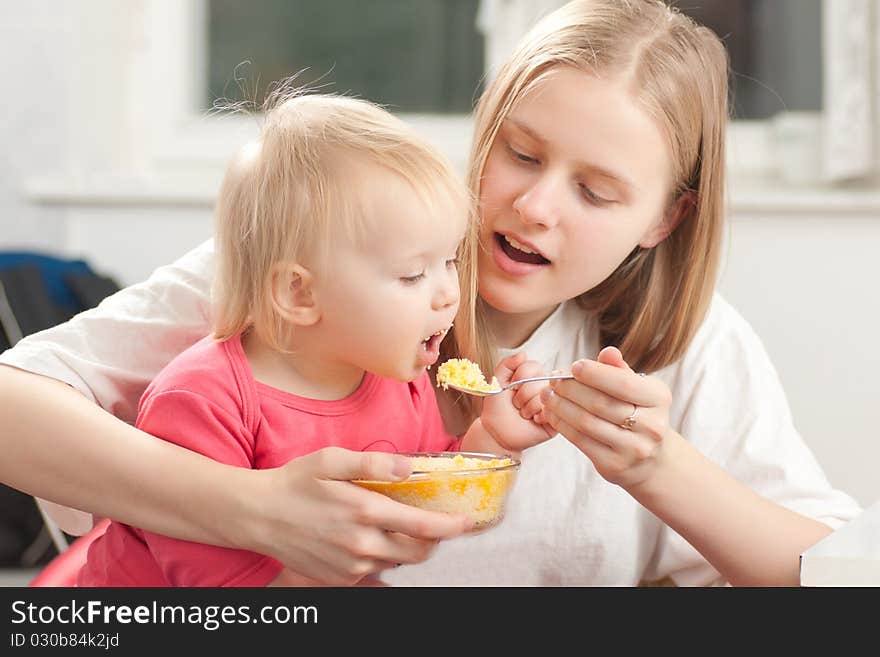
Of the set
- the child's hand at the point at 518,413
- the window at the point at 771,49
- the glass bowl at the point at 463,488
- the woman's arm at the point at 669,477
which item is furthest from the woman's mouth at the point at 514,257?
the window at the point at 771,49

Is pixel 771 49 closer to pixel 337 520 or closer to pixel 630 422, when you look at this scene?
pixel 630 422

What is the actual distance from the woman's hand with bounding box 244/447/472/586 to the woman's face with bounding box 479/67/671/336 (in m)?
0.36

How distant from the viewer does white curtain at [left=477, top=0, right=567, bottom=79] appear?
257 centimetres

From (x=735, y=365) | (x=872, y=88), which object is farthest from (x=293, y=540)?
(x=872, y=88)

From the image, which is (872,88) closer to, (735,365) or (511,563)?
(735,365)

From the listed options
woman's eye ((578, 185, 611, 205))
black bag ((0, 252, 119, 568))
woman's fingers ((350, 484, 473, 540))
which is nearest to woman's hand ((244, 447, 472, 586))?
woman's fingers ((350, 484, 473, 540))

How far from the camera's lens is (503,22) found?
8.71 feet

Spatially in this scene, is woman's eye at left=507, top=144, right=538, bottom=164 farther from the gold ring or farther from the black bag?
the black bag

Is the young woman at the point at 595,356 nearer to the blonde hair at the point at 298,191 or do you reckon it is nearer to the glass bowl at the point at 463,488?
the glass bowl at the point at 463,488

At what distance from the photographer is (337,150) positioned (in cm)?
105

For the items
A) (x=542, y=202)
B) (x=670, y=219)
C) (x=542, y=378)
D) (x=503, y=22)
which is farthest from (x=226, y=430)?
(x=503, y=22)

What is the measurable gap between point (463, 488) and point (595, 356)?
0.54m

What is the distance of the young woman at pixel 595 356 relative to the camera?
1.05 meters
